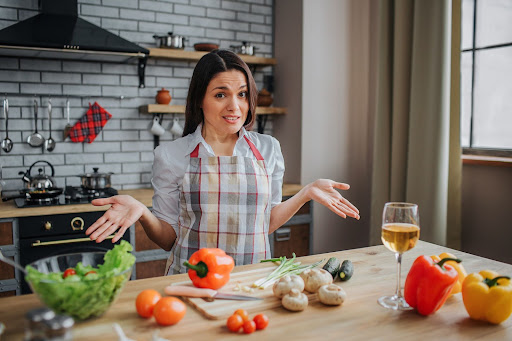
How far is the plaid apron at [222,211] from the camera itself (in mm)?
1910

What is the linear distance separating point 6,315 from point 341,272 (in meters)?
0.96

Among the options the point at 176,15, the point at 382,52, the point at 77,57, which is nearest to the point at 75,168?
the point at 77,57

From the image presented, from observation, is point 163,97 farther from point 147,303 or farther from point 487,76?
point 147,303

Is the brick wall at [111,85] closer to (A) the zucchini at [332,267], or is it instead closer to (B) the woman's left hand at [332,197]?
(B) the woman's left hand at [332,197]

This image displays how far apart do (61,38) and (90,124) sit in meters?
0.75

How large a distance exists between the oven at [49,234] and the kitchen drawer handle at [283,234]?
1.35 metres

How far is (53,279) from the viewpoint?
1113 mm

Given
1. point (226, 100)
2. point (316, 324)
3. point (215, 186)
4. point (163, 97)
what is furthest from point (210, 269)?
point (163, 97)

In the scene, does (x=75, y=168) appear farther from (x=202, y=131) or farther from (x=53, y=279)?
(x=53, y=279)

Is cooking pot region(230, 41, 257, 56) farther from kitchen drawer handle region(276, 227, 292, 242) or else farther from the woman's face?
the woman's face

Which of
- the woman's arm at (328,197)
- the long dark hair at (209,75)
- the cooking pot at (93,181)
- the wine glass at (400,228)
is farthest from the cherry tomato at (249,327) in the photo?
the cooking pot at (93,181)

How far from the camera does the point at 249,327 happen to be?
3.61 ft

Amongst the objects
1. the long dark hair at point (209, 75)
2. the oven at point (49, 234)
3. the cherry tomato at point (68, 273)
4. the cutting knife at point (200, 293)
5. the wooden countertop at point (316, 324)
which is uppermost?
the long dark hair at point (209, 75)

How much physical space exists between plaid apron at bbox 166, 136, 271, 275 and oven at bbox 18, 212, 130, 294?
3.41 ft
